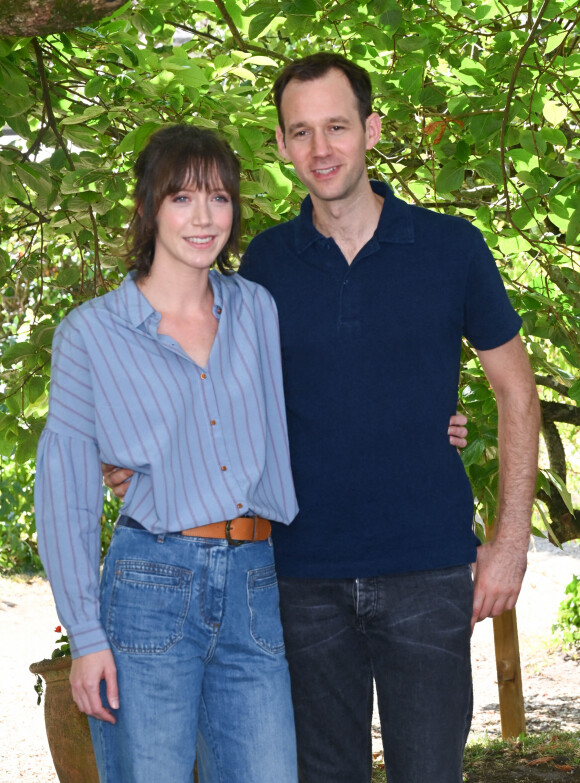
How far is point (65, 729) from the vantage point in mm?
4207

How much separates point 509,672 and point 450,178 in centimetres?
342

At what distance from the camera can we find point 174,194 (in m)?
2.12

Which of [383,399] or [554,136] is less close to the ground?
[554,136]

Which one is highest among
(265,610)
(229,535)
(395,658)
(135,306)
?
(135,306)

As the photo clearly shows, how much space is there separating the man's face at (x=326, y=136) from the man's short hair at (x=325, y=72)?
2 cm

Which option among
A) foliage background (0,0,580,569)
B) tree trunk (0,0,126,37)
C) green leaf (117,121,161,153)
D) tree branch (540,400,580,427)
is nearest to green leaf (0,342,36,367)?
foliage background (0,0,580,569)

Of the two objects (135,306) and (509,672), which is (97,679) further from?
(509,672)

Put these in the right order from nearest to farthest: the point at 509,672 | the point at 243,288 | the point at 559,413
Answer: the point at 243,288 → the point at 559,413 → the point at 509,672

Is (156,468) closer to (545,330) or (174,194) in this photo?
(174,194)

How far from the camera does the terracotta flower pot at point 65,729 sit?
13.7ft

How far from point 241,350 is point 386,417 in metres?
0.36

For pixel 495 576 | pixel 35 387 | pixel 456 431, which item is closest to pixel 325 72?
pixel 456 431

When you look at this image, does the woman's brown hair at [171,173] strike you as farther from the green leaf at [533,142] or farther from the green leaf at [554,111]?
the green leaf at [554,111]

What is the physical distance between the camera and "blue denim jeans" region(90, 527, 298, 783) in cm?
199
